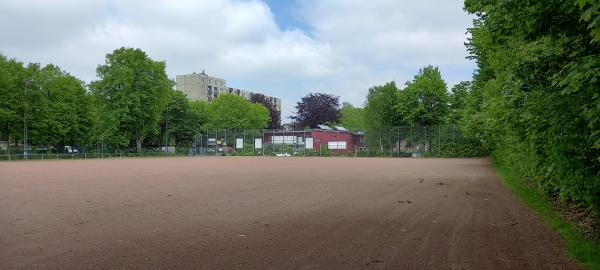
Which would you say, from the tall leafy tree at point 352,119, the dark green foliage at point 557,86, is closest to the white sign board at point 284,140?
the tall leafy tree at point 352,119

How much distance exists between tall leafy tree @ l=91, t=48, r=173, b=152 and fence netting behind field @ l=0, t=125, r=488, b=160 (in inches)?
95.1

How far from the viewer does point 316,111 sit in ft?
299

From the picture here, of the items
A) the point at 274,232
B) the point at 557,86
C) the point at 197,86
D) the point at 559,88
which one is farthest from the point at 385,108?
the point at 197,86

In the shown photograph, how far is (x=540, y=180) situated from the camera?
1186cm

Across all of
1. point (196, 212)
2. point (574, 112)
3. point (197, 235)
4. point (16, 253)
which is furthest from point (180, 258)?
point (574, 112)

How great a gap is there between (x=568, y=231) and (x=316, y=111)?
83884 millimetres

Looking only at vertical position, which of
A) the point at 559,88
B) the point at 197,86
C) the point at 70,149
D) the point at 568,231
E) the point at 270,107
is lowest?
the point at 568,231

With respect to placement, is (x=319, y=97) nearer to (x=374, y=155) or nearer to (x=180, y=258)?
(x=374, y=155)

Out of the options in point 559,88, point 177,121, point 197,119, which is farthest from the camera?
point 197,119

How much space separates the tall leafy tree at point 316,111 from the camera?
91062 mm

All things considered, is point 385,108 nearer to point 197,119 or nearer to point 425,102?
point 425,102

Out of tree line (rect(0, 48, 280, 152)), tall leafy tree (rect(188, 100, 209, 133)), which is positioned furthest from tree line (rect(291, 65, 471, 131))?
tall leafy tree (rect(188, 100, 209, 133))

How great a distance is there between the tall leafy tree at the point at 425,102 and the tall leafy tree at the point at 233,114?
→ 89.5 ft

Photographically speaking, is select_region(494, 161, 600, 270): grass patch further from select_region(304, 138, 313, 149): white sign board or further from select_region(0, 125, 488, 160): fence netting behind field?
select_region(304, 138, 313, 149): white sign board
